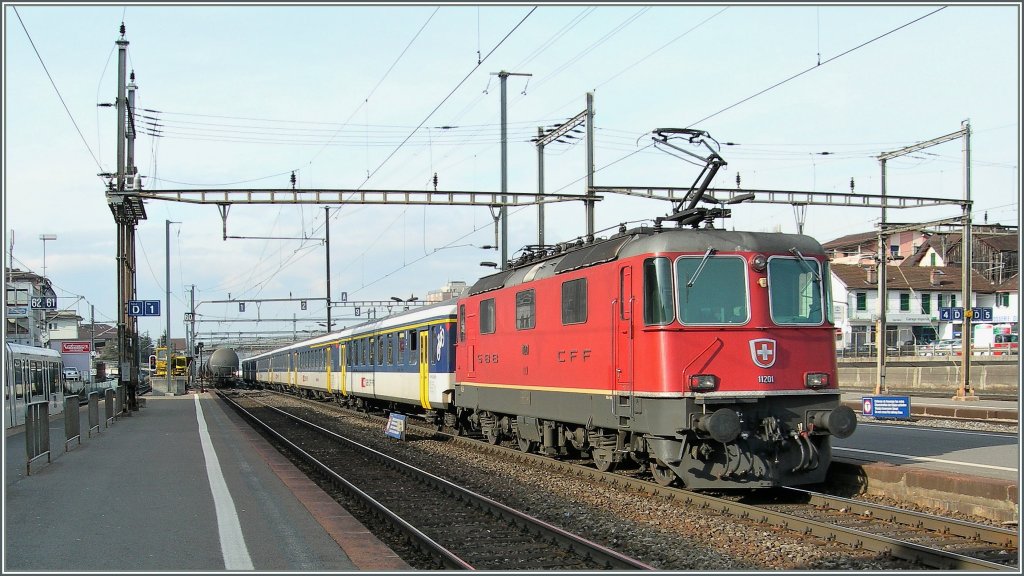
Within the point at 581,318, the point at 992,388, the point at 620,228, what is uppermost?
the point at 620,228

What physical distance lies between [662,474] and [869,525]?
2.91 meters

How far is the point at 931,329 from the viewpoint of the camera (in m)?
65.2

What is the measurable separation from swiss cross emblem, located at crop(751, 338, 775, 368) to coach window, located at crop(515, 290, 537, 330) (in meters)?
4.74

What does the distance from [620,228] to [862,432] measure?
30.5 ft

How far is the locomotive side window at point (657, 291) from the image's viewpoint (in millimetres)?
11156

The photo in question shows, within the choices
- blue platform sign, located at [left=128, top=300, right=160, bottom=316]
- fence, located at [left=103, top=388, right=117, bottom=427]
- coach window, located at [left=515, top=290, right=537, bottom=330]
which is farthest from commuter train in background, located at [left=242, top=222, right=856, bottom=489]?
blue platform sign, located at [left=128, top=300, right=160, bottom=316]

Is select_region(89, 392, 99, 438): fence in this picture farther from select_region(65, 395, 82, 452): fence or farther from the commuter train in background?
the commuter train in background

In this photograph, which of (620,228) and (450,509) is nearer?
(450,509)

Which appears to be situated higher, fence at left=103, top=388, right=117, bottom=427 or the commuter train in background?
the commuter train in background

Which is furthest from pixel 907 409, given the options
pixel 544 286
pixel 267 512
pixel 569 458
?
pixel 267 512

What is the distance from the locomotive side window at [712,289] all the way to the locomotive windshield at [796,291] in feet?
1.31

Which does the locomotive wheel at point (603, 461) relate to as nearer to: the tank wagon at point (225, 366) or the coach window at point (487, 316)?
the coach window at point (487, 316)

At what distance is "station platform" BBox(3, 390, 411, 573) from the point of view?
8.38 metres

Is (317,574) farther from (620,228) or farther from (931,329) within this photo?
(931,329)
